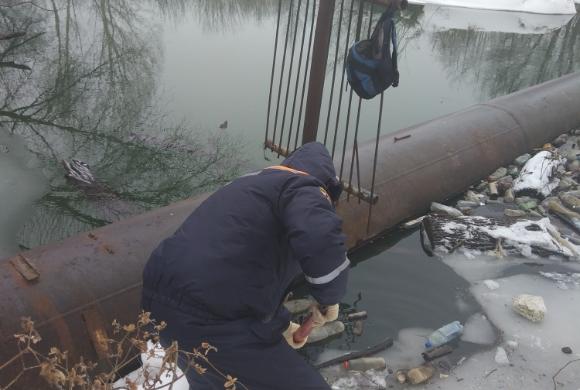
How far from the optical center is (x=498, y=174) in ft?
16.4

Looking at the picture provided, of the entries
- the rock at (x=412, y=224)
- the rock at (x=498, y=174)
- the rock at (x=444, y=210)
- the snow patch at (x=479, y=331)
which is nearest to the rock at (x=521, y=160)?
the rock at (x=498, y=174)

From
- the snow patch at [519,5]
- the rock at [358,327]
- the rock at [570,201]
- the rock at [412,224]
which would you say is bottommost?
the rock at [358,327]

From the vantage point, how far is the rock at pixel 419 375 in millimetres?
2701

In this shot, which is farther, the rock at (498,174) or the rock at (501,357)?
the rock at (498,174)

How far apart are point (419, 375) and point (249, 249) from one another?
1530 millimetres

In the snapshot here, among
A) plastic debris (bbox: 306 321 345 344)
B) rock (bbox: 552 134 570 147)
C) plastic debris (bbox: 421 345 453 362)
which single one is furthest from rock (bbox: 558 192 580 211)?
plastic debris (bbox: 306 321 345 344)

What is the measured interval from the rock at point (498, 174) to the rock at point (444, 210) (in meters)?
0.89

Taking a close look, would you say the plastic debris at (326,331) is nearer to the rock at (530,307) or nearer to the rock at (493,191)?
the rock at (530,307)

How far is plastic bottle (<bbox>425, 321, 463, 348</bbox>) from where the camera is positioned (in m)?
2.99

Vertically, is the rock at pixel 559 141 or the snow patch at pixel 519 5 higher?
the snow patch at pixel 519 5

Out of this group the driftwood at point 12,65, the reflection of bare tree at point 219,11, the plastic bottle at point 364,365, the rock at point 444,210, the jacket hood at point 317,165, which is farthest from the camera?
the reflection of bare tree at point 219,11

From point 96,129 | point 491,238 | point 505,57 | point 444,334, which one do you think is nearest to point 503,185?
point 491,238

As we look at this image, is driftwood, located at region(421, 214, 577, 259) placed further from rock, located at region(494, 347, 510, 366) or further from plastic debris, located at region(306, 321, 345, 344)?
plastic debris, located at region(306, 321, 345, 344)

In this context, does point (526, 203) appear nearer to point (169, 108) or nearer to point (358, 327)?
point (358, 327)
